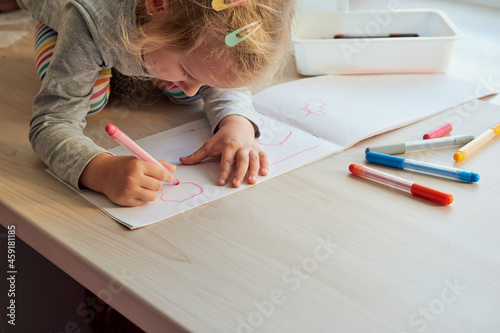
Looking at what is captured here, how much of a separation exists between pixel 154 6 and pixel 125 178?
0.20 metres

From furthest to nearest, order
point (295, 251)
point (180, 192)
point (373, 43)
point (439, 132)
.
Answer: point (373, 43), point (439, 132), point (180, 192), point (295, 251)

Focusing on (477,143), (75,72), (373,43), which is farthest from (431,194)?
(75,72)

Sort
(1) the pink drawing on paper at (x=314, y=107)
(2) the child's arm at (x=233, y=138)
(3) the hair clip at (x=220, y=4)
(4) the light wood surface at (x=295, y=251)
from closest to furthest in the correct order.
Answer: (4) the light wood surface at (x=295, y=251) → (3) the hair clip at (x=220, y=4) → (2) the child's arm at (x=233, y=138) → (1) the pink drawing on paper at (x=314, y=107)

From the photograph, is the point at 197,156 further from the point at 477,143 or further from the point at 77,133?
the point at 477,143

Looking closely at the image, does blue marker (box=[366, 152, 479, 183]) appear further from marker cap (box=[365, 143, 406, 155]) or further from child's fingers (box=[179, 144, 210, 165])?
child's fingers (box=[179, 144, 210, 165])

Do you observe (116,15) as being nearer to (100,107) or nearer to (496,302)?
(100,107)

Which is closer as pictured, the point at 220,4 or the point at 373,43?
the point at 220,4

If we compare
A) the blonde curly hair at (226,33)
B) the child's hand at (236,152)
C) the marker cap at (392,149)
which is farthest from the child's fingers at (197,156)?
the marker cap at (392,149)

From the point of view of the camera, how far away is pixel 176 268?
0.48 m

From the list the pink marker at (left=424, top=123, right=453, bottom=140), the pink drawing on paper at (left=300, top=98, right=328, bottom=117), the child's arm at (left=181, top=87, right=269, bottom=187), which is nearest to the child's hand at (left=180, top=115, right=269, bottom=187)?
the child's arm at (left=181, top=87, right=269, bottom=187)

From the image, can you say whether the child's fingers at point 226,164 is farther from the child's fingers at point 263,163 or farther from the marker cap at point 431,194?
the marker cap at point 431,194

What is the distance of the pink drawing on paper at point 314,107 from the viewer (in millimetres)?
776

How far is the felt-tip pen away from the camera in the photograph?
2.18 feet

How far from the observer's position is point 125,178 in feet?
1.89
